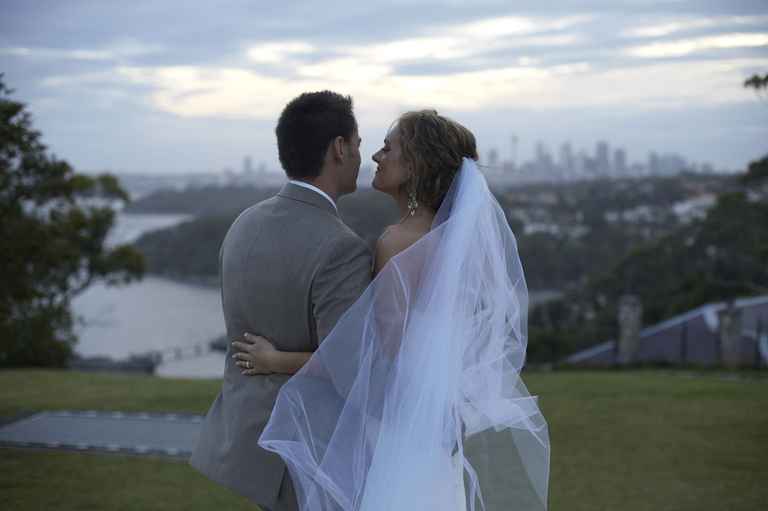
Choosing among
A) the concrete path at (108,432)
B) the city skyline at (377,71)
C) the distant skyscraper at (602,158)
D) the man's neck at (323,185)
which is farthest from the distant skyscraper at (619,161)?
the man's neck at (323,185)

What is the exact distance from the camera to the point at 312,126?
91.3 inches

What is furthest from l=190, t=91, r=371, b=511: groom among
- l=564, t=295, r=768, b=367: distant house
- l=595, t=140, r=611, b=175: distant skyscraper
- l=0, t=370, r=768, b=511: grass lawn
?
l=595, t=140, r=611, b=175: distant skyscraper

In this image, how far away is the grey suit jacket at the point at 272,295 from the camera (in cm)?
230

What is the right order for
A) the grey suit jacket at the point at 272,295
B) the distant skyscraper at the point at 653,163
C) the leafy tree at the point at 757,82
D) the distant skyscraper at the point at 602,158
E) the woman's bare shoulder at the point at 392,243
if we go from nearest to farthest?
Result: the grey suit jacket at the point at 272,295
the woman's bare shoulder at the point at 392,243
the leafy tree at the point at 757,82
the distant skyscraper at the point at 602,158
the distant skyscraper at the point at 653,163

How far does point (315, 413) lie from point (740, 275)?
26276mm

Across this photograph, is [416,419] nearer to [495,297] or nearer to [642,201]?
[495,297]

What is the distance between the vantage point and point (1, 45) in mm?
10266

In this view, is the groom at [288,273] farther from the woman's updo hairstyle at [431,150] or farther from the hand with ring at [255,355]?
the woman's updo hairstyle at [431,150]

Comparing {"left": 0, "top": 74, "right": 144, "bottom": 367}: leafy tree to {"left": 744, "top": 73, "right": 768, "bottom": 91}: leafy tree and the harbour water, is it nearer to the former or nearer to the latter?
the harbour water

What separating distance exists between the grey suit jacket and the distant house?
1728 cm

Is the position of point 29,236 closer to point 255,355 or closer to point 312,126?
point 255,355

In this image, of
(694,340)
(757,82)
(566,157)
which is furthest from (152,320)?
(566,157)

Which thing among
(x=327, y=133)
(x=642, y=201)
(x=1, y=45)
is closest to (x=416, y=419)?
(x=327, y=133)

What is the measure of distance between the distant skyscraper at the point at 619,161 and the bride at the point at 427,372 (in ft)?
176
